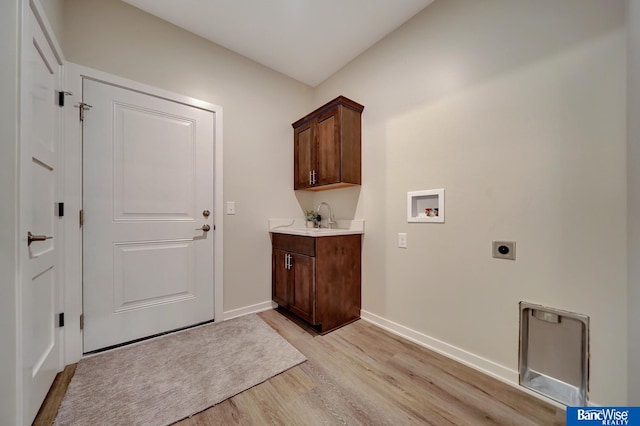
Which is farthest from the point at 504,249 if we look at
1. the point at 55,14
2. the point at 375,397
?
the point at 55,14

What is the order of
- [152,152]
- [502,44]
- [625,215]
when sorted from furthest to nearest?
1. [152,152]
2. [502,44]
3. [625,215]

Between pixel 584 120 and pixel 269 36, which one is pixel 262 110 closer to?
pixel 269 36

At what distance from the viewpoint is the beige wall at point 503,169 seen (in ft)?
3.91

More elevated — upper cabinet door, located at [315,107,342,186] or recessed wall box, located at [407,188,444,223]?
upper cabinet door, located at [315,107,342,186]

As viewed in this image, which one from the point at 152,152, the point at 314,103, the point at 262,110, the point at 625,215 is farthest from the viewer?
the point at 314,103

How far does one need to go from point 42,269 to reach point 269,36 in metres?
2.45

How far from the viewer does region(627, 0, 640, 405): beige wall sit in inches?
38.6

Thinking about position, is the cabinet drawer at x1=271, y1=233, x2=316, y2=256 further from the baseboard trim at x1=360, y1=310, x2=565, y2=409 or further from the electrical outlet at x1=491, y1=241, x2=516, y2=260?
the electrical outlet at x1=491, y1=241, x2=516, y2=260

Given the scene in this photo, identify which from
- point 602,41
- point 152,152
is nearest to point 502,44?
point 602,41

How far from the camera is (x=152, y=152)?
78.4 inches

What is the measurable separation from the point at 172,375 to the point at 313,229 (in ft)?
5.59

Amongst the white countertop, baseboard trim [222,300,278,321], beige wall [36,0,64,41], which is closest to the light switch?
the white countertop

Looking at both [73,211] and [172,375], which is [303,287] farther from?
[73,211]

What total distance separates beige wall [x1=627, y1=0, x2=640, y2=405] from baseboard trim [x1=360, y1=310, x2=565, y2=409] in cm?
49
